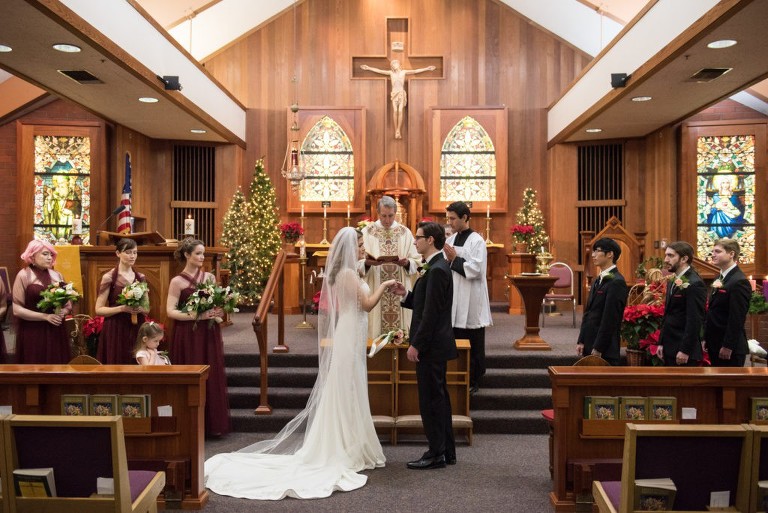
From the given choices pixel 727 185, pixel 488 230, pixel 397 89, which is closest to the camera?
pixel 727 185

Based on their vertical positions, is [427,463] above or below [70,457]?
below

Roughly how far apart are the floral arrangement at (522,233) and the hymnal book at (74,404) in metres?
7.95

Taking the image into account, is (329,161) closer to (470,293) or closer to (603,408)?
(470,293)

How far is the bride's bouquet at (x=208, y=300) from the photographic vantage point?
5555 millimetres

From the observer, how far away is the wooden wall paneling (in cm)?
1020

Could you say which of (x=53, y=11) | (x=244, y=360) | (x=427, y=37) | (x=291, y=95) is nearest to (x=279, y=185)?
(x=291, y=95)

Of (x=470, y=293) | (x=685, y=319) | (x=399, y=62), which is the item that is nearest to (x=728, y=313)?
(x=685, y=319)

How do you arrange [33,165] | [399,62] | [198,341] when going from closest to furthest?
[198,341], [33,165], [399,62]

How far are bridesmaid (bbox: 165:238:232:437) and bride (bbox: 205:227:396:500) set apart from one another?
2.10 ft

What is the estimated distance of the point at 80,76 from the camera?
313 inches

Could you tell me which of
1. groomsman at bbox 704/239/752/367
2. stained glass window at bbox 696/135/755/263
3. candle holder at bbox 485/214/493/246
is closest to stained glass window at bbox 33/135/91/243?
candle holder at bbox 485/214/493/246

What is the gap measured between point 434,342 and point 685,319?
181 cm

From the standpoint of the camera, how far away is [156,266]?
22.7ft

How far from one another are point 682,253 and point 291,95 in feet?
28.4
